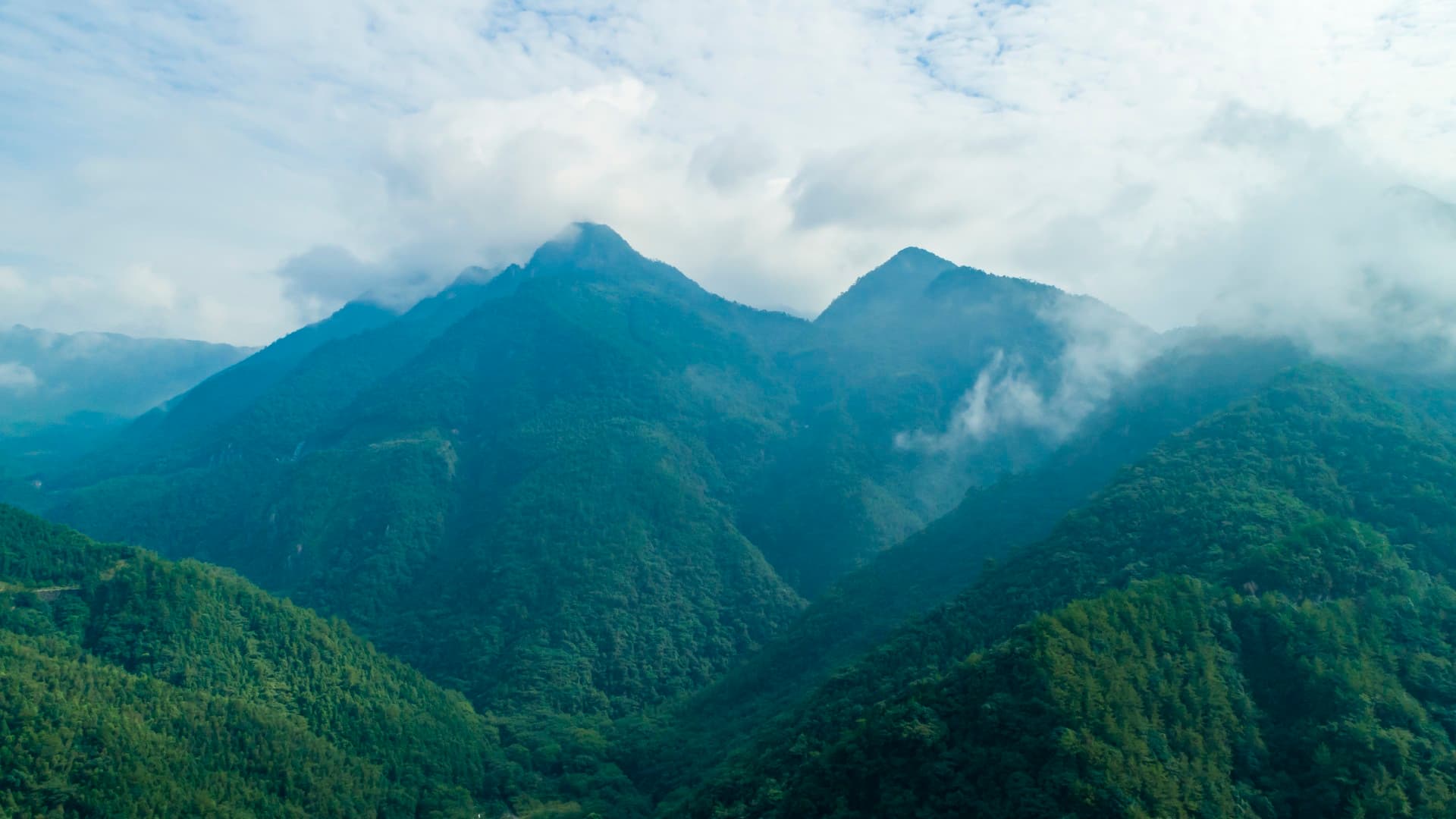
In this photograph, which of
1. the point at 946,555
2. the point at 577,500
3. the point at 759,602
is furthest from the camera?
the point at 577,500

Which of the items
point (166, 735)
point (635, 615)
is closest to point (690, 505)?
point (635, 615)

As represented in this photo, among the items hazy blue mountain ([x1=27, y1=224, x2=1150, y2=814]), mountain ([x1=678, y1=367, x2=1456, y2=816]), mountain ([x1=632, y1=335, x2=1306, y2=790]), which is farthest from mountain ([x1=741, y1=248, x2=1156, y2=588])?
mountain ([x1=678, y1=367, x2=1456, y2=816])

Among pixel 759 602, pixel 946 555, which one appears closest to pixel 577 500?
pixel 759 602

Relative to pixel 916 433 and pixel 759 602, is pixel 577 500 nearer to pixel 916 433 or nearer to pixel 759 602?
pixel 759 602

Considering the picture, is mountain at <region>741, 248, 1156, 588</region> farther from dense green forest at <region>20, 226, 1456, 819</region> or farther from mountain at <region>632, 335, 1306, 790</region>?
mountain at <region>632, 335, 1306, 790</region>

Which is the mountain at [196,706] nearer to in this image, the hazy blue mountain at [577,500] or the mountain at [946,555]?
the hazy blue mountain at [577,500]

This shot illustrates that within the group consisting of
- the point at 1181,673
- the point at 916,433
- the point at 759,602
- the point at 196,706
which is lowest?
the point at 196,706

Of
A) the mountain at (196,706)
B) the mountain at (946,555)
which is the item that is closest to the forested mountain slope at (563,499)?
the mountain at (946,555)
